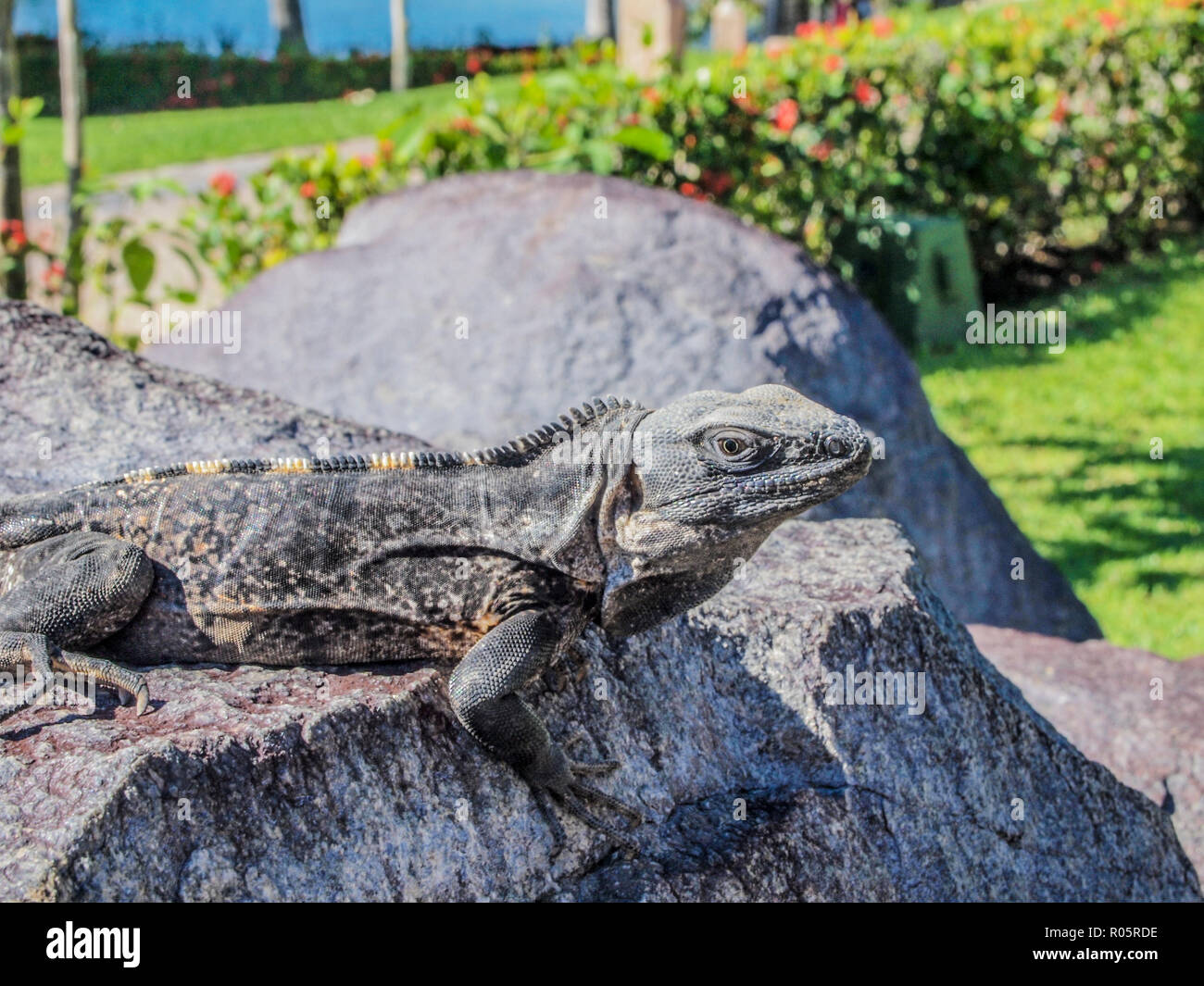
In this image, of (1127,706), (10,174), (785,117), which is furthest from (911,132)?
(1127,706)

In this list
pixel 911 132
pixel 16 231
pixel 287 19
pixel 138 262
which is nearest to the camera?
pixel 16 231

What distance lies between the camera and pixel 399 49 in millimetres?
27734

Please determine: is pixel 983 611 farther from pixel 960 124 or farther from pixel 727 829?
pixel 960 124

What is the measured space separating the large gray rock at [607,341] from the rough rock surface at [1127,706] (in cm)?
75

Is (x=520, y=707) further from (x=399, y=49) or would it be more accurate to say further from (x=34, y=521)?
(x=399, y=49)

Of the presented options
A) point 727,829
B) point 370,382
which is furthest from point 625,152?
point 727,829

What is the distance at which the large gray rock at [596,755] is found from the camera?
272 centimetres

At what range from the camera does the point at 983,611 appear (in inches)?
257

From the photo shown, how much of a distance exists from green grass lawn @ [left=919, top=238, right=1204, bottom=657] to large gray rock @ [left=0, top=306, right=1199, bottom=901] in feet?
11.3

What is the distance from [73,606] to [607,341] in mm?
3444

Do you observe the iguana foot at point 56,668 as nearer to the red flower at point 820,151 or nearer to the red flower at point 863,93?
the red flower at point 820,151

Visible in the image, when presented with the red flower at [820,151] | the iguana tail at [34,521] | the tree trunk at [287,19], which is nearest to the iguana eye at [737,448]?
the iguana tail at [34,521]

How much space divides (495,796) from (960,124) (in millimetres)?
10630

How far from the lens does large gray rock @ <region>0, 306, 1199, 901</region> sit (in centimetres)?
272
